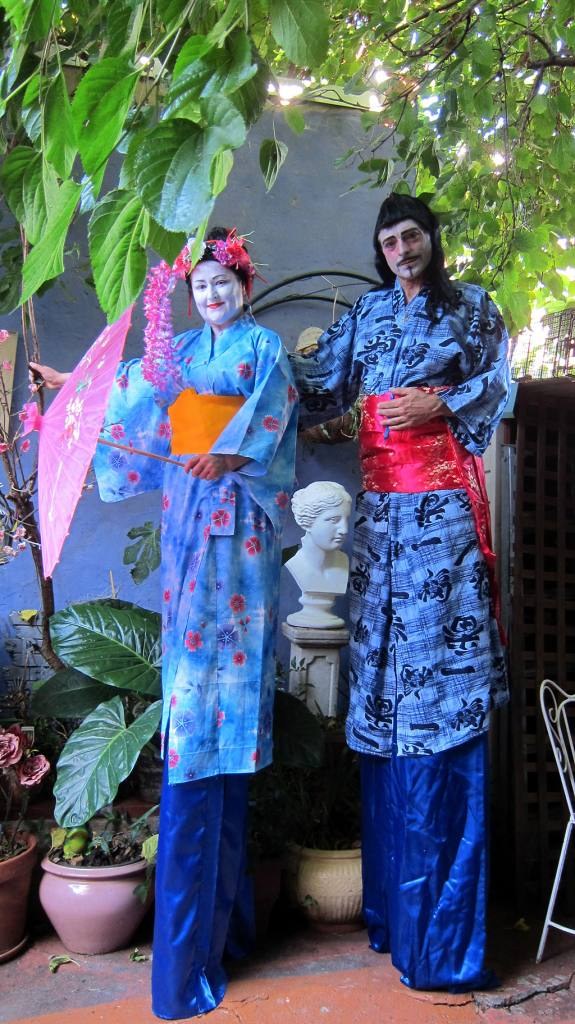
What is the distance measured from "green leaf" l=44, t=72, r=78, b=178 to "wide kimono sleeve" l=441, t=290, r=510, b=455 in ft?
4.96

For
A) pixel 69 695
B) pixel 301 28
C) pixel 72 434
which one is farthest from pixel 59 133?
pixel 69 695

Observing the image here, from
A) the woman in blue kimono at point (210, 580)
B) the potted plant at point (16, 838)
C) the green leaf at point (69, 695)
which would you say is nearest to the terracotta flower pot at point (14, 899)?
the potted plant at point (16, 838)

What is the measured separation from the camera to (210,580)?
215cm

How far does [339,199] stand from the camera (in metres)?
3.41

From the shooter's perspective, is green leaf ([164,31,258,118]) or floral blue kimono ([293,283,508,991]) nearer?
green leaf ([164,31,258,118])

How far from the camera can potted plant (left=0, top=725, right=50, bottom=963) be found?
2.36 metres

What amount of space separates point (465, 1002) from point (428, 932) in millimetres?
192

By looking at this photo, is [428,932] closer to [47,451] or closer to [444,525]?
[444,525]

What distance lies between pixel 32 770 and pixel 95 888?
38cm

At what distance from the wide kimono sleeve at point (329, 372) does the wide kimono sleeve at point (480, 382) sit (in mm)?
317

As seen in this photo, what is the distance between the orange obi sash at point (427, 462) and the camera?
2293 mm

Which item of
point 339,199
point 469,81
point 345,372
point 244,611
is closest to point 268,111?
point 339,199

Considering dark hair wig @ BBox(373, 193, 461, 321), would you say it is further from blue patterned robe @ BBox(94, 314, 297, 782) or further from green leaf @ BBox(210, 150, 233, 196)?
green leaf @ BBox(210, 150, 233, 196)

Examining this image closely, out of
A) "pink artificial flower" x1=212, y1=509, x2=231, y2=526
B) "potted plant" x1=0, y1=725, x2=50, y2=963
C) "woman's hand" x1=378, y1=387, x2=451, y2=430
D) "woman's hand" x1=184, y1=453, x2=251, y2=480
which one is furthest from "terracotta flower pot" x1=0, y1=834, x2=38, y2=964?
"woman's hand" x1=378, y1=387, x2=451, y2=430
